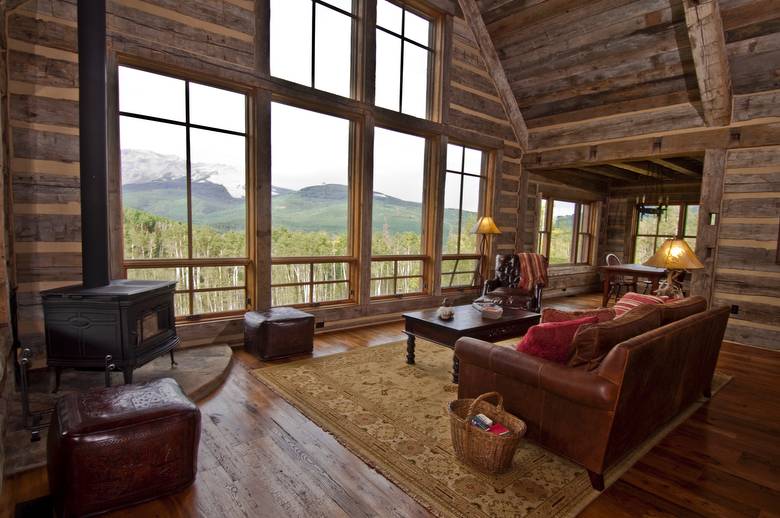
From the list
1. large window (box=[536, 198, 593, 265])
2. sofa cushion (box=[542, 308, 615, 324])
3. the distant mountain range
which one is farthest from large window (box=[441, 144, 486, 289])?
sofa cushion (box=[542, 308, 615, 324])

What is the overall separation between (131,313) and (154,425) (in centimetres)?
121

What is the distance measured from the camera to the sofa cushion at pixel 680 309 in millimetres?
2768

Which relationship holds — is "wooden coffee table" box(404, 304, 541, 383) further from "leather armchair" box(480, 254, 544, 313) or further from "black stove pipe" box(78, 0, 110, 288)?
"black stove pipe" box(78, 0, 110, 288)

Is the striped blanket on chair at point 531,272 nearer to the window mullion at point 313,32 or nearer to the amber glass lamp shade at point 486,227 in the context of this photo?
the amber glass lamp shade at point 486,227

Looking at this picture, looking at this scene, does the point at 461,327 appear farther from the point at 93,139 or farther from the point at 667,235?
the point at 667,235

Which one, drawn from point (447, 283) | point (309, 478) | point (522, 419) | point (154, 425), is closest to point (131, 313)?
point (154, 425)

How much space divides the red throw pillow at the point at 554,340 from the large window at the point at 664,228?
8.08 metres

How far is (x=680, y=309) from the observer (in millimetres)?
2887

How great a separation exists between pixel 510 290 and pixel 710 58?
3619 mm

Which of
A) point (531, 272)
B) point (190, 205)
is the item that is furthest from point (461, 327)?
point (190, 205)

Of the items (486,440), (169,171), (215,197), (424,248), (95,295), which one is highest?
(169,171)

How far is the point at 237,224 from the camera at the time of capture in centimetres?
453

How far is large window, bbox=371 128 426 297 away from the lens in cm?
577

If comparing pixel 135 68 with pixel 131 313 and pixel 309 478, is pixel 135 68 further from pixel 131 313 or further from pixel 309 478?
pixel 309 478
